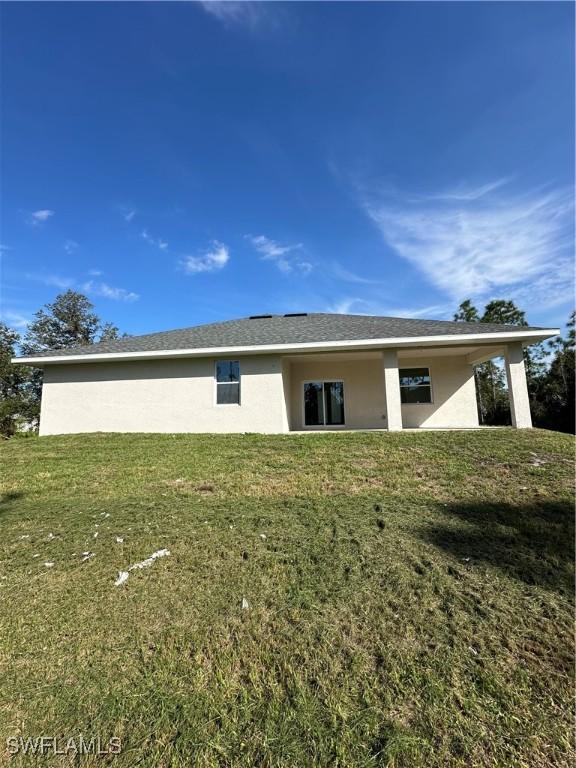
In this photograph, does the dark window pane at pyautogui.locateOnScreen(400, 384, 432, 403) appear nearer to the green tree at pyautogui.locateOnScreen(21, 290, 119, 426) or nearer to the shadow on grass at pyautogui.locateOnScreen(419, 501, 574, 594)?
the shadow on grass at pyautogui.locateOnScreen(419, 501, 574, 594)

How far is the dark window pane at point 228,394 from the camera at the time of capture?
1216cm

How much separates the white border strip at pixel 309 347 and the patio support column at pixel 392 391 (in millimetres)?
455

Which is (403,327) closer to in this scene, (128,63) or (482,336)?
(482,336)

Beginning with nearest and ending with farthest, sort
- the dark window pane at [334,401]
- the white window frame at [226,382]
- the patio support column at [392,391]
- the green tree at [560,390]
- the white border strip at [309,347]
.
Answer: the white border strip at [309,347] → the patio support column at [392,391] → the white window frame at [226,382] → the dark window pane at [334,401] → the green tree at [560,390]

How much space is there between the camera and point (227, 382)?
1228 centimetres

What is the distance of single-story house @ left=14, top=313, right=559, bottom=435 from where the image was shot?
36.6ft

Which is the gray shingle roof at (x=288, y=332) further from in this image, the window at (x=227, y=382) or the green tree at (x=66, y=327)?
the green tree at (x=66, y=327)

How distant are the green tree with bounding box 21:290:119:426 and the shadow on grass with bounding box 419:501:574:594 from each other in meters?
34.6

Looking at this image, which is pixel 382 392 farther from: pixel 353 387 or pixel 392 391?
pixel 392 391

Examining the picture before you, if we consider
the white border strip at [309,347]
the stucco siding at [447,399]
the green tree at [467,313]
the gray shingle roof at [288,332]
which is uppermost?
the green tree at [467,313]

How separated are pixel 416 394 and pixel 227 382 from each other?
711 centimetres

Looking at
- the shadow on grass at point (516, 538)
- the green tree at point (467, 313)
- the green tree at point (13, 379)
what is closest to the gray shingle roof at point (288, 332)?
the shadow on grass at point (516, 538)

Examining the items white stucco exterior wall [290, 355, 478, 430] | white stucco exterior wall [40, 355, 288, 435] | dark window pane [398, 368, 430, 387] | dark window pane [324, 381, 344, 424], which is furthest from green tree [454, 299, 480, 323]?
white stucco exterior wall [40, 355, 288, 435]

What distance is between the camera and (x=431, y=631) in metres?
2.96
